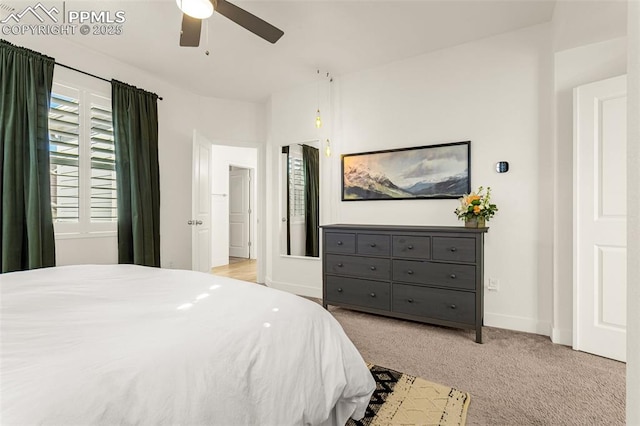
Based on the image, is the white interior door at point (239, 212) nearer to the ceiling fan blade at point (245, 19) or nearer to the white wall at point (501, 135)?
the white wall at point (501, 135)

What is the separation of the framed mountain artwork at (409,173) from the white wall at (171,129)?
1.86 meters

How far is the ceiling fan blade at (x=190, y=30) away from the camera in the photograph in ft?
6.77

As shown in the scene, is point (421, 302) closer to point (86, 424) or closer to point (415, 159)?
point (415, 159)

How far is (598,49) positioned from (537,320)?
2.32m

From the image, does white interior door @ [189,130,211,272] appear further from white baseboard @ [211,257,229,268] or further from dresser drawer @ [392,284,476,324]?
dresser drawer @ [392,284,476,324]

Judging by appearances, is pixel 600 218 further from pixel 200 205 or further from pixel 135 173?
pixel 135 173

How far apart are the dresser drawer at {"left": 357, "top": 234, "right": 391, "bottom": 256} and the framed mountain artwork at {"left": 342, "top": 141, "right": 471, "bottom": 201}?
0.64 m

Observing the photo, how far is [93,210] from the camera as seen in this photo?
3250mm

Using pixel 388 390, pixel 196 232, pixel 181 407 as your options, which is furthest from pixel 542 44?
pixel 196 232

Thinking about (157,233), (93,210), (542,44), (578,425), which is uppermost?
(542,44)

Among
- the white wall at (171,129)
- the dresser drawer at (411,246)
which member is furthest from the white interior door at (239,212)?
the dresser drawer at (411,246)

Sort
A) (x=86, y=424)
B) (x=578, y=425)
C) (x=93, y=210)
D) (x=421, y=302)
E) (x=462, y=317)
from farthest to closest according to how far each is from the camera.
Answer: (x=93, y=210), (x=421, y=302), (x=462, y=317), (x=578, y=425), (x=86, y=424)

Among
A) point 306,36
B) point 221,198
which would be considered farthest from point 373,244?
point 221,198

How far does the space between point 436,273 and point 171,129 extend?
3607mm
